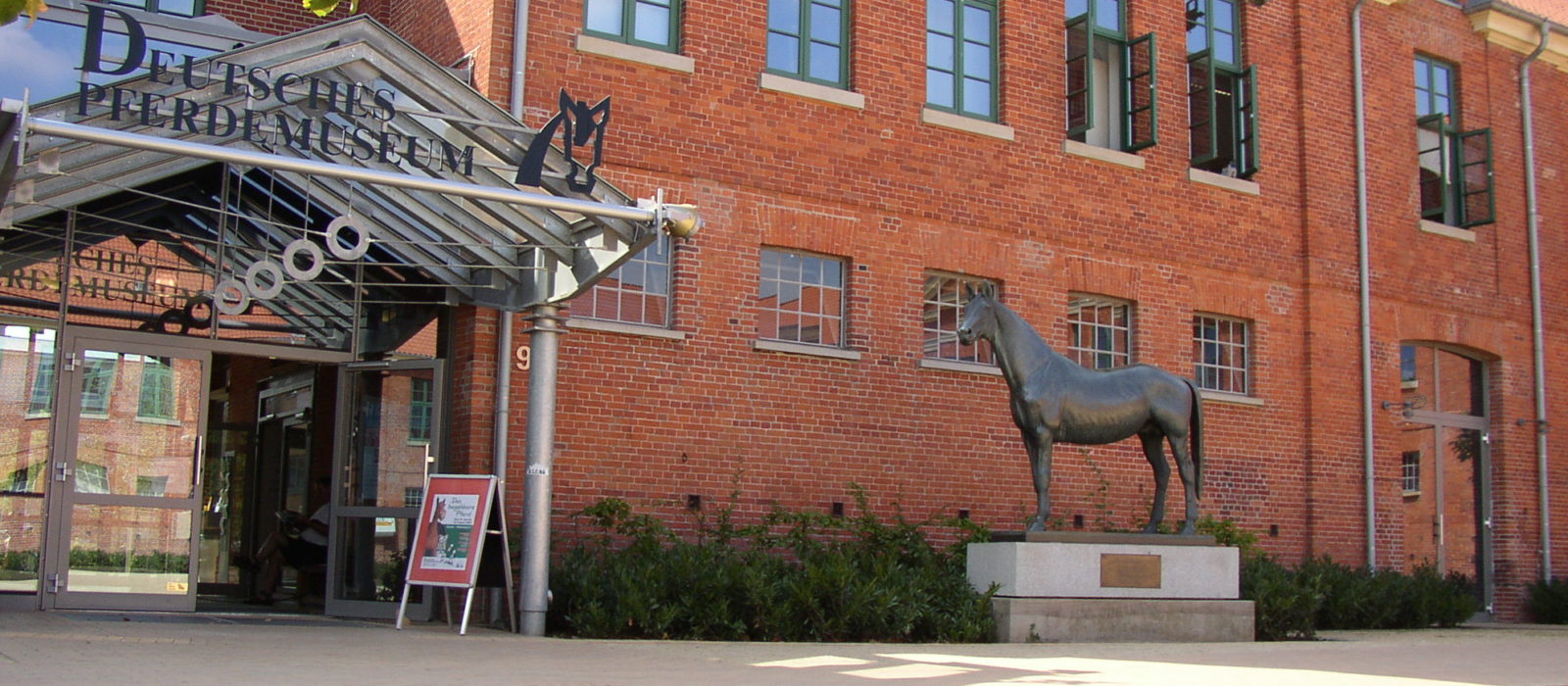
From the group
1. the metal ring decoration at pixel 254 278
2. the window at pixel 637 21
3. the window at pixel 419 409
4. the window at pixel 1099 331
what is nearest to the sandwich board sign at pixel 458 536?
the window at pixel 419 409

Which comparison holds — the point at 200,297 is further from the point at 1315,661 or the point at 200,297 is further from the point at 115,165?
the point at 1315,661

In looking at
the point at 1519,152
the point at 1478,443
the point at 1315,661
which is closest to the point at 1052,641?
the point at 1315,661

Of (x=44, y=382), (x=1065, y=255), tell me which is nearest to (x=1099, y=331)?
(x=1065, y=255)

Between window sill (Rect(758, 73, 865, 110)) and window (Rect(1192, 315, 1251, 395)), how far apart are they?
197 inches

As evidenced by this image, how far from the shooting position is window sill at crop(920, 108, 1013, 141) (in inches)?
640

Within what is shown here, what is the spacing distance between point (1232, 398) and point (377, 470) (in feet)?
31.0

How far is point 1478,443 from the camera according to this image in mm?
20609

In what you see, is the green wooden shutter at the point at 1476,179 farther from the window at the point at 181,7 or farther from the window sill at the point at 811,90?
the window at the point at 181,7

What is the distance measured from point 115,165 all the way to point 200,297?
187 centimetres

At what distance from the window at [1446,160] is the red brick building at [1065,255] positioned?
52 mm

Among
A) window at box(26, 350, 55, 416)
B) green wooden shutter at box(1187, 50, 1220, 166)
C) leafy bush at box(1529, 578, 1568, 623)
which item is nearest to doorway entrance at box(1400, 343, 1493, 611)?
leafy bush at box(1529, 578, 1568, 623)

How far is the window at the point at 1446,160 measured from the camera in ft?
66.6

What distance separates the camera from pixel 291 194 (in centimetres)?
1375

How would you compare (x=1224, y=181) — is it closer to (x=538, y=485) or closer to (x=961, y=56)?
(x=961, y=56)
